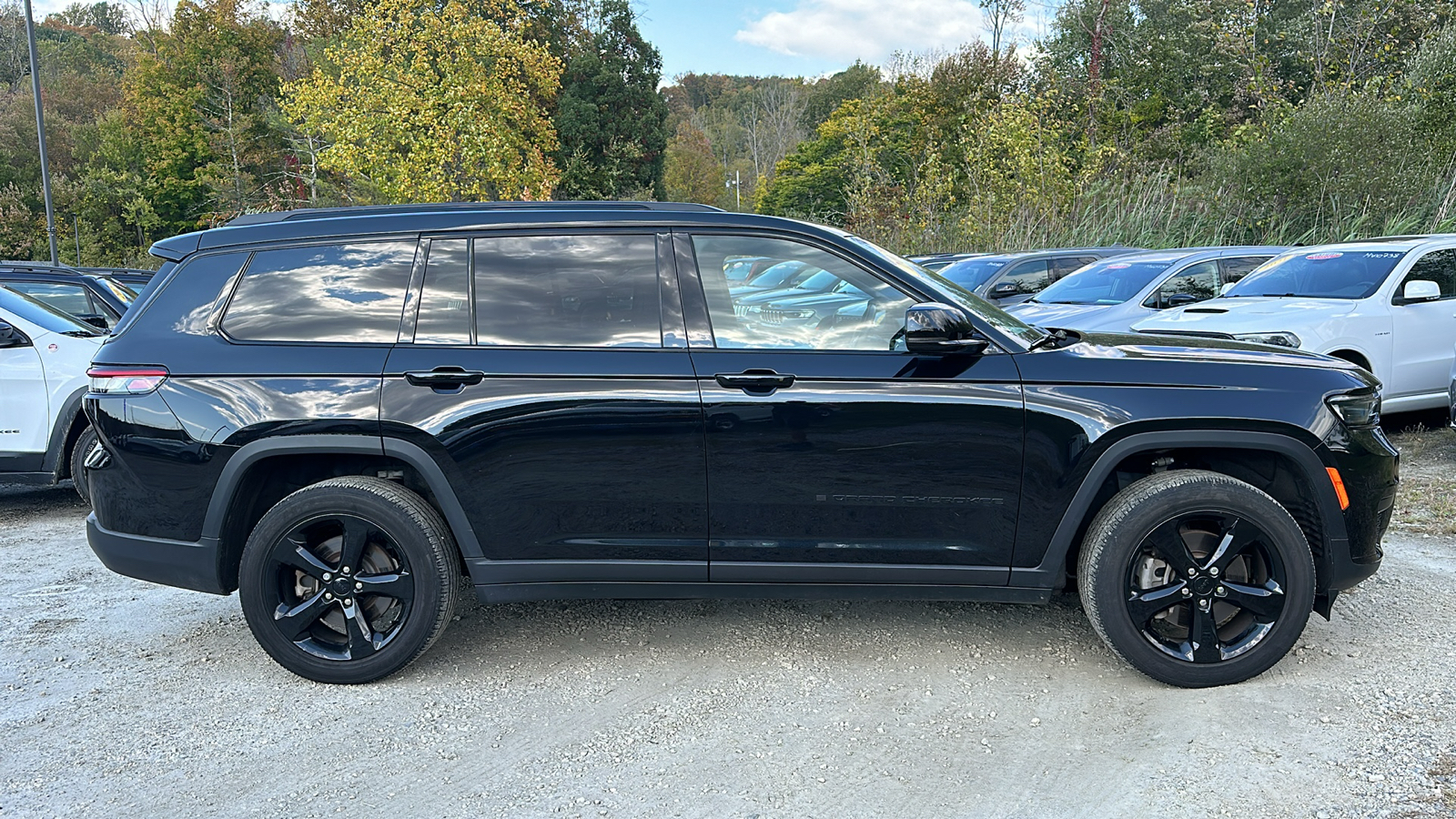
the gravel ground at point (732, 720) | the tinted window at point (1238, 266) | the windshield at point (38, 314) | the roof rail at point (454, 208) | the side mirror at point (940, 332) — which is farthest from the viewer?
the tinted window at point (1238, 266)

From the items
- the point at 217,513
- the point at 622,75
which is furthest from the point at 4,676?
the point at 622,75

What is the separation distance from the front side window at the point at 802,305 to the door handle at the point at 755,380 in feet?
0.40

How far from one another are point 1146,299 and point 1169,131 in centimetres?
2310

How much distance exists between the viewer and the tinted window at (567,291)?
3666 millimetres

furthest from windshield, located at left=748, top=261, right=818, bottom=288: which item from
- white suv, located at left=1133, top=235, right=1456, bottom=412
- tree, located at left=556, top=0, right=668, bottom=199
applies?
tree, located at left=556, top=0, right=668, bottom=199

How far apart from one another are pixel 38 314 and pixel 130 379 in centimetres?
402

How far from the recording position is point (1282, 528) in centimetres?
347

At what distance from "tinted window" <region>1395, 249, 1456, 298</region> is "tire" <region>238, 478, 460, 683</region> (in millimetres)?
8265

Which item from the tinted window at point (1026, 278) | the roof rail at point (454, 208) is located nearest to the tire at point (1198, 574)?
the roof rail at point (454, 208)

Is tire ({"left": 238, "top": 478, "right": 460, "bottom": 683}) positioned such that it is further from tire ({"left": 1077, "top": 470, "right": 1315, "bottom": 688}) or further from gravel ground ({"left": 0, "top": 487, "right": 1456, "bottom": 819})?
tire ({"left": 1077, "top": 470, "right": 1315, "bottom": 688})

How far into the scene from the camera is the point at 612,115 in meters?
52.8

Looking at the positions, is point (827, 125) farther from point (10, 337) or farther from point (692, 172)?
point (10, 337)

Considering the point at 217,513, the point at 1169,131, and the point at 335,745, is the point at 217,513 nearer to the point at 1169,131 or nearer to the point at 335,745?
the point at 335,745

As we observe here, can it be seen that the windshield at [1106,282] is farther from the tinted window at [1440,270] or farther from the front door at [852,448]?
the front door at [852,448]
